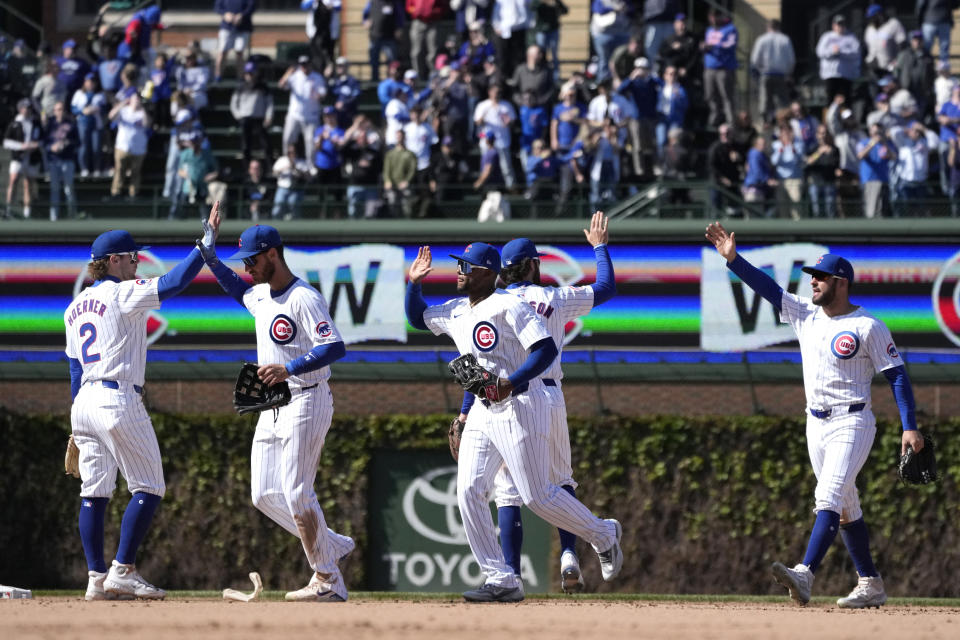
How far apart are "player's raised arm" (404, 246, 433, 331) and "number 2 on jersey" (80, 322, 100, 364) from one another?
5.56ft

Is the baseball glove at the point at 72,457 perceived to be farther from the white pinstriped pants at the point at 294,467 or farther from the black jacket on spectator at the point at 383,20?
the black jacket on spectator at the point at 383,20

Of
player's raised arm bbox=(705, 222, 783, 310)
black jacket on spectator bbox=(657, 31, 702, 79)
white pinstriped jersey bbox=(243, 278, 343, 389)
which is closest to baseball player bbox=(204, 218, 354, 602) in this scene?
white pinstriped jersey bbox=(243, 278, 343, 389)

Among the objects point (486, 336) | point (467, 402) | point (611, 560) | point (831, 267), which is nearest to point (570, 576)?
point (611, 560)

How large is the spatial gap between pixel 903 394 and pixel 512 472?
2163 mm

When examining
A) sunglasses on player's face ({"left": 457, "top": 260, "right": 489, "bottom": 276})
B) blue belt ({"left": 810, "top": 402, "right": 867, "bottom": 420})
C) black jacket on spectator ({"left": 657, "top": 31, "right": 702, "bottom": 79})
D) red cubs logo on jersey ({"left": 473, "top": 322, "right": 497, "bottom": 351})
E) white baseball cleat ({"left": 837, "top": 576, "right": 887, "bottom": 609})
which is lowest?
white baseball cleat ({"left": 837, "top": 576, "right": 887, "bottom": 609})

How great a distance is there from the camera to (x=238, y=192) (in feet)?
52.2

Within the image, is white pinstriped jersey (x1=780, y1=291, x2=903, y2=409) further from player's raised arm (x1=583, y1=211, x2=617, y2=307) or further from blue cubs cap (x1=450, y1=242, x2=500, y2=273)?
blue cubs cap (x1=450, y1=242, x2=500, y2=273)

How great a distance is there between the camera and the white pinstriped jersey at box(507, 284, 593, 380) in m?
9.02

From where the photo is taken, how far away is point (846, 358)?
873cm

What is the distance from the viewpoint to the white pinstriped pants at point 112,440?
8.72 meters

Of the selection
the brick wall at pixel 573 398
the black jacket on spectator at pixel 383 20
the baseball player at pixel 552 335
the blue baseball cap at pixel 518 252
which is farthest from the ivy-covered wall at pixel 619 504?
the black jacket on spectator at pixel 383 20

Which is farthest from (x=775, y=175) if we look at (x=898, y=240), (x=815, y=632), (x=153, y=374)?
(x=815, y=632)

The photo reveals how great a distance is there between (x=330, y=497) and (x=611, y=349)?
3.01 metres

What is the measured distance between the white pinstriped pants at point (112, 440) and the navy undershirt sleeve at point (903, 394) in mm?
4013
